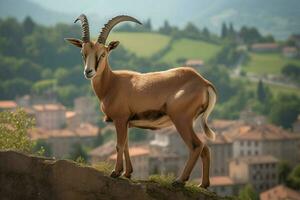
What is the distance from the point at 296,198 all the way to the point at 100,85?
6211 centimetres

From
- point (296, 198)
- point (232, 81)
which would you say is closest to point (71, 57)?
point (232, 81)

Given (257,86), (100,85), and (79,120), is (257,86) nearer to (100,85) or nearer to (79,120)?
(79,120)

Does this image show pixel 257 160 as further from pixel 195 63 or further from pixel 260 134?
pixel 195 63

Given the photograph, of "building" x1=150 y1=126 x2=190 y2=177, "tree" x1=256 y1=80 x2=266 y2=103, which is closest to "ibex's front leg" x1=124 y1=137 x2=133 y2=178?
"building" x1=150 y1=126 x2=190 y2=177

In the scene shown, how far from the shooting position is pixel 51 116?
14738 cm

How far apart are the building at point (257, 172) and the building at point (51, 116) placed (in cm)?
5350

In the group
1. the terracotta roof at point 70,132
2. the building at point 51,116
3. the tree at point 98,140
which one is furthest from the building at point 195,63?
the tree at point 98,140

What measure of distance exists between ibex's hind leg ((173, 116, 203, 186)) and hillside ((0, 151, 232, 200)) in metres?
0.71

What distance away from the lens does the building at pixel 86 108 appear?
161125 millimetres

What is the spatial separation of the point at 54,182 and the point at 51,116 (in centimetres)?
13632

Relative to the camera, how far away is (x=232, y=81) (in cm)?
18438

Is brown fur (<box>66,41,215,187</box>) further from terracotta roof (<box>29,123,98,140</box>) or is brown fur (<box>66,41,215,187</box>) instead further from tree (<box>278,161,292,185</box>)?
terracotta roof (<box>29,123,98,140</box>)

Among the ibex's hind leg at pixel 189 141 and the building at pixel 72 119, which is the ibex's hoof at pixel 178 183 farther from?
the building at pixel 72 119

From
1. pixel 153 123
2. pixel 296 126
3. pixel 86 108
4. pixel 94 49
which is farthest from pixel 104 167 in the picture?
pixel 86 108
